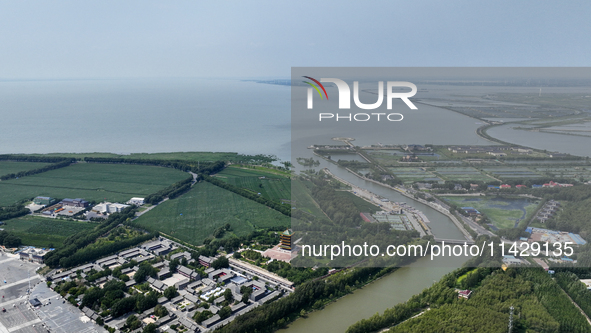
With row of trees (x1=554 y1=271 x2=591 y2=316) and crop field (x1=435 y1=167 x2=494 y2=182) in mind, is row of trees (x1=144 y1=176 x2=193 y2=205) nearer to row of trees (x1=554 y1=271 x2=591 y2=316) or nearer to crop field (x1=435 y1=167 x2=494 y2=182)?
crop field (x1=435 y1=167 x2=494 y2=182)

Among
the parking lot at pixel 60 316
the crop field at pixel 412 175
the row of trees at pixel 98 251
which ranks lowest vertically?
the parking lot at pixel 60 316

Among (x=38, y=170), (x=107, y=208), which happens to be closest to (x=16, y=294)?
(x=107, y=208)

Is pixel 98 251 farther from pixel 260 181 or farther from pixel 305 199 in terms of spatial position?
pixel 260 181

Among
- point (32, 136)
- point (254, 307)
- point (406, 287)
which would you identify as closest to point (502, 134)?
point (406, 287)

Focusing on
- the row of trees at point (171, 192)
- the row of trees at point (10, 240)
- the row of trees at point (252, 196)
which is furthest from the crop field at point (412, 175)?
the row of trees at point (10, 240)

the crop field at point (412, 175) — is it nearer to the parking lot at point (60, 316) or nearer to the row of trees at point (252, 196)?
the row of trees at point (252, 196)

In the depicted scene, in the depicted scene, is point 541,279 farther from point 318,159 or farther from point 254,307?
point 318,159
